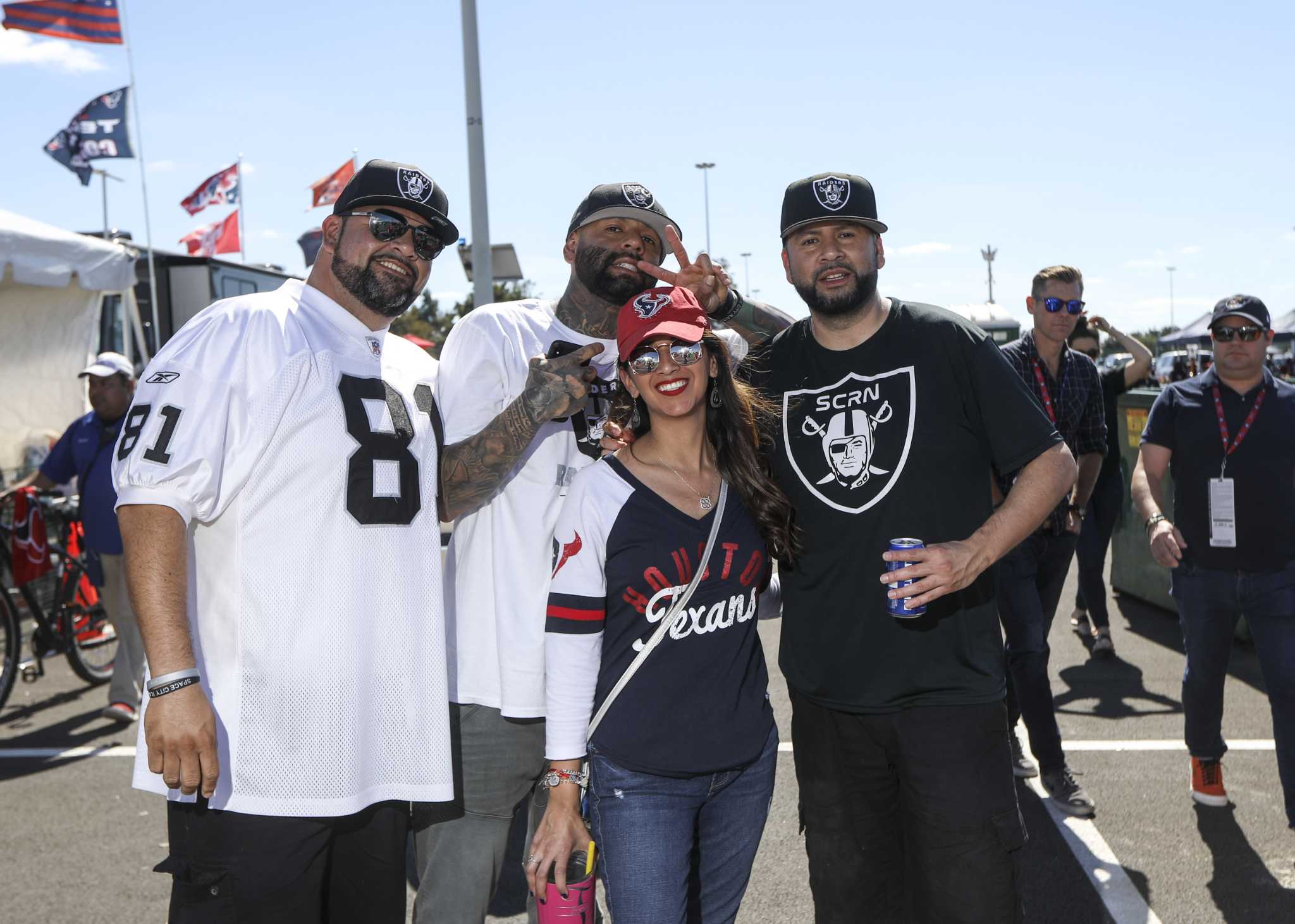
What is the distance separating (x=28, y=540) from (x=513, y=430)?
5625 millimetres

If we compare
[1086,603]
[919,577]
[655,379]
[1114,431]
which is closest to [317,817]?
[655,379]

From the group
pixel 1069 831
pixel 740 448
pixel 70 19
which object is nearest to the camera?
pixel 740 448

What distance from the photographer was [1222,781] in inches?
192

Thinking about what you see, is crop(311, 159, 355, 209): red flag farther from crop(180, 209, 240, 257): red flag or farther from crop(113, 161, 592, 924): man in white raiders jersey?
crop(113, 161, 592, 924): man in white raiders jersey

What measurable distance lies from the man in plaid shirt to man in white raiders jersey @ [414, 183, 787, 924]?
7.26ft

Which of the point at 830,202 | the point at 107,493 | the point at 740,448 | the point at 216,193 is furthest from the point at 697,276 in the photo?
the point at 216,193

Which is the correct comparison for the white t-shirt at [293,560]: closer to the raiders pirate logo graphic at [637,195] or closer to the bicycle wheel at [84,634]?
the raiders pirate logo graphic at [637,195]

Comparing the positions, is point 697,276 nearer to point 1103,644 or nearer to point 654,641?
point 654,641

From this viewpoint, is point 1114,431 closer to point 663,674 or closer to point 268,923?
point 663,674

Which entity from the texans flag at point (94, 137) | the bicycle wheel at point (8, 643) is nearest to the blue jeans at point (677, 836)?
the bicycle wheel at point (8, 643)

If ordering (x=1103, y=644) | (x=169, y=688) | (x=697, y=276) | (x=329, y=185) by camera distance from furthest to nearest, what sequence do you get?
1. (x=329, y=185)
2. (x=1103, y=644)
3. (x=697, y=276)
4. (x=169, y=688)

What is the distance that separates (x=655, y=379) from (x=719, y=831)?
1.14m

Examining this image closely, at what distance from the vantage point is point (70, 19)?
525 inches

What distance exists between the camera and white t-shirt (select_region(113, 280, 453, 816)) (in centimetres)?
231
